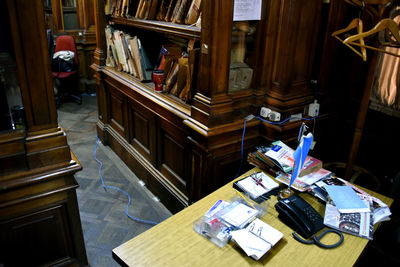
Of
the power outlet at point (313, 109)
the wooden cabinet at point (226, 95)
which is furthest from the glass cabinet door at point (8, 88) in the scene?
the power outlet at point (313, 109)

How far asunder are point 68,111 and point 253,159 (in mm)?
3686

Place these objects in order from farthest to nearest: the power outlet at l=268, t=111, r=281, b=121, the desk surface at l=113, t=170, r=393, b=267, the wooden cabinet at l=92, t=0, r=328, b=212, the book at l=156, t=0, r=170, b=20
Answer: the book at l=156, t=0, r=170, b=20 → the power outlet at l=268, t=111, r=281, b=121 → the wooden cabinet at l=92, t=0, r=328, b=212 → the desk surface at l=113, t=170, r=393, b=267

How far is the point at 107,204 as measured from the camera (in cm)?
264

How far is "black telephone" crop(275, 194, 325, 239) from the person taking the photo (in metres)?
1.33

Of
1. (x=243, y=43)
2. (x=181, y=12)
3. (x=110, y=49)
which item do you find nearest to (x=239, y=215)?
(x=243, y=43)

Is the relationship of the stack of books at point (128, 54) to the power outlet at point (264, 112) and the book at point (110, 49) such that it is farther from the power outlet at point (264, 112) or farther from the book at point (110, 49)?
the power outlet at point (264, 112)

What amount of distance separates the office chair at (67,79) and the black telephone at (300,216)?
417 centimetres

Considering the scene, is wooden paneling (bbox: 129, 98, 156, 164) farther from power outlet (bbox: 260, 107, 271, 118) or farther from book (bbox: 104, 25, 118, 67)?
power outlet (bbox: 260, 107, 271, 118)

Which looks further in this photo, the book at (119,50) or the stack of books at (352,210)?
the book at (119,50)

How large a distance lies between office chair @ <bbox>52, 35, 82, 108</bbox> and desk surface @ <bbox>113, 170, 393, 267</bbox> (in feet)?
13.2

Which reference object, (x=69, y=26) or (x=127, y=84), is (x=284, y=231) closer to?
(x=127, y=84)

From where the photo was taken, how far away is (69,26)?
5.29 metres

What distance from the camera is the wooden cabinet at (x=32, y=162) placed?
136 cm

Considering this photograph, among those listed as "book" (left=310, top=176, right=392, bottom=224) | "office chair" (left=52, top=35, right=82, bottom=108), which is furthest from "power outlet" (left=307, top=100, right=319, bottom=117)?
"office chair" (left=52, top=35, right=82, bottom=108)
